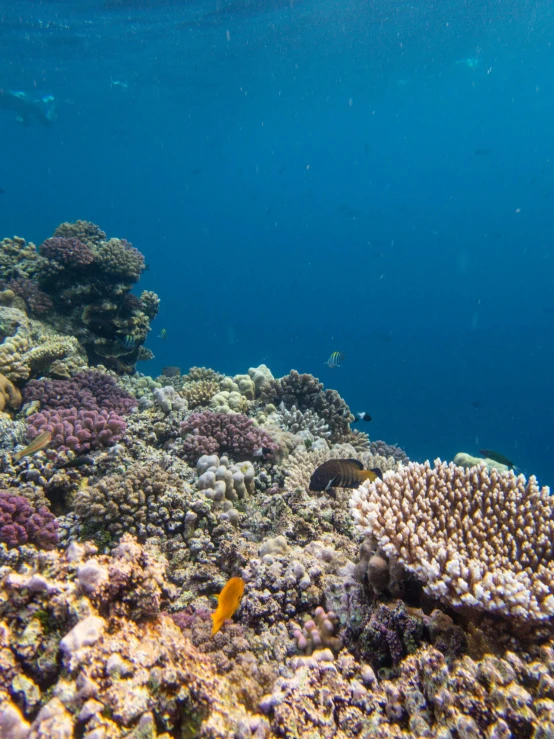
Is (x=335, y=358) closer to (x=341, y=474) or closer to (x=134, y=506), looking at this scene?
(x=341, y=474)

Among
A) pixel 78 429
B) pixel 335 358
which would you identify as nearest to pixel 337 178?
pixel 335 358

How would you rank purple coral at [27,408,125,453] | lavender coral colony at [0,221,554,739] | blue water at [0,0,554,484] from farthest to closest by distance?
blue water at [0,0,554,484] < purple coral at [27,408,125,453] < lavender coral colony at [0,221,554,739]

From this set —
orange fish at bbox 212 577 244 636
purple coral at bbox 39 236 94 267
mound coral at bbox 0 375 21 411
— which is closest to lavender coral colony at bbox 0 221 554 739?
orange fish at bbox 212 577 244 636

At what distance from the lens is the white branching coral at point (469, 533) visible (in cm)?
246

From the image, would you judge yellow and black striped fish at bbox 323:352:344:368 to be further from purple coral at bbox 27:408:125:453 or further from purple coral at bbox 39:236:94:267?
purple coral at bbox 39:236:94:267

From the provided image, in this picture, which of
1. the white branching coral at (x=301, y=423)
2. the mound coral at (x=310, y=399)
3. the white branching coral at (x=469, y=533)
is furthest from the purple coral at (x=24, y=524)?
the mound coral at (x=310, y=399)

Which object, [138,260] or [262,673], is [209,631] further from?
[138,260]

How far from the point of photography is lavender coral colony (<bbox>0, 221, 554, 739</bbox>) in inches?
78.3

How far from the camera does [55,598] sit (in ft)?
7.50

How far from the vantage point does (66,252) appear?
32.9ft

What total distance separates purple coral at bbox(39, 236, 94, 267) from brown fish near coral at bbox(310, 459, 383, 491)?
8647 millimetres

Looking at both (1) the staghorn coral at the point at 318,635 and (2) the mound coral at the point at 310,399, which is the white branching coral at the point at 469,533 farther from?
(2) the mound coral at the point at 310,399

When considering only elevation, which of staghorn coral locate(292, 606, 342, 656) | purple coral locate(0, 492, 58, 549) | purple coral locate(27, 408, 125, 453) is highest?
purple coral locate(27, 408, 125, 453)

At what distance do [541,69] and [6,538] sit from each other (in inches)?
2722
